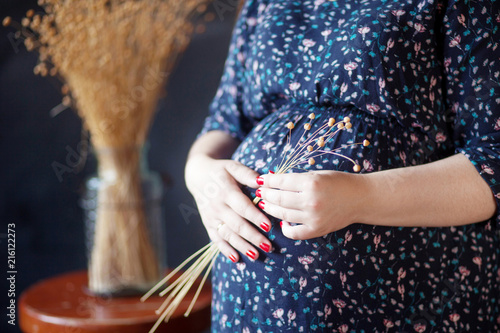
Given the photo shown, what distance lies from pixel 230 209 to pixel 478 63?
46 centimetres

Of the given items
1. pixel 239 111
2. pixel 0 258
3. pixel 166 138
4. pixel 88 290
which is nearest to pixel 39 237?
pixel 0 258

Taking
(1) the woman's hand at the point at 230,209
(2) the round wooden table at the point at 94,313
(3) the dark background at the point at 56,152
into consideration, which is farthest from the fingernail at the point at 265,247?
(3) the dark background at the point at 56,152

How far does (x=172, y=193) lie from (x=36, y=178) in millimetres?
431

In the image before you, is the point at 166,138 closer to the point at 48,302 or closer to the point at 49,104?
the point at 49,104

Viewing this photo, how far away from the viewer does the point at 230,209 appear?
2.87 feet

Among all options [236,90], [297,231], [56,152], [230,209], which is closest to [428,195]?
[297,231]

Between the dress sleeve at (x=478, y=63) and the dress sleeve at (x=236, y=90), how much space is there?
1.39ft

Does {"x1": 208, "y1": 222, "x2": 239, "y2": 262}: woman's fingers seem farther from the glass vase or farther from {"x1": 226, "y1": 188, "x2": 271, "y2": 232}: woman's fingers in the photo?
the glass vase

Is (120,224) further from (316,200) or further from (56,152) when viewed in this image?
(316,200)

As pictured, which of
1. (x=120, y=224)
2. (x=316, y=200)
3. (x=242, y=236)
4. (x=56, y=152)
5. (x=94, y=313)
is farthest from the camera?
(x=56, y=152)

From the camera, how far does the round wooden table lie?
114cm

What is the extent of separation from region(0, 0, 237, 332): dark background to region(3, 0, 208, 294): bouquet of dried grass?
0.21 m

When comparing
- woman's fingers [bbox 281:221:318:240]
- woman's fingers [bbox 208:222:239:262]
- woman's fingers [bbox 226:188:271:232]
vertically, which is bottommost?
woman's fingers [bbox 208:222:239:262]

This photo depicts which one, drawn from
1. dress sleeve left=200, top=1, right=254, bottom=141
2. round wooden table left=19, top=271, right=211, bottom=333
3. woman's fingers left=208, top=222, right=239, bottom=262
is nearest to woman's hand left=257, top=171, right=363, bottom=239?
woman's fingers left=208, top=222, right=239, bottom=262
